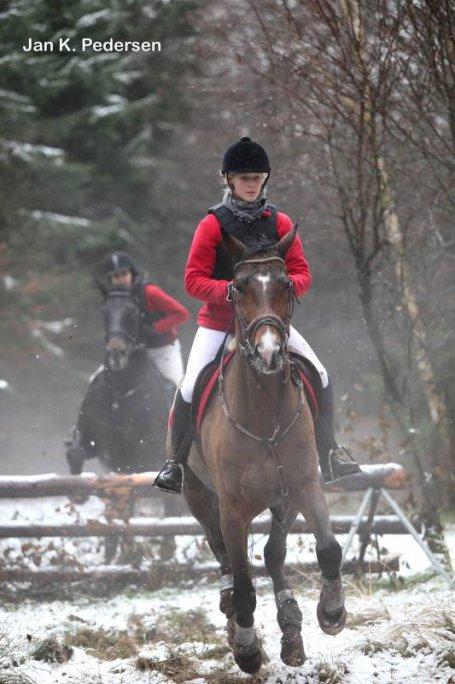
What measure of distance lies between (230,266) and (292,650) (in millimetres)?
2790

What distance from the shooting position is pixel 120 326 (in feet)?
34.9

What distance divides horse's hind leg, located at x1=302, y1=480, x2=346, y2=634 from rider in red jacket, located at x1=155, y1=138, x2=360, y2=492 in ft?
2.05

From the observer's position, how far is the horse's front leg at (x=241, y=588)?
5.71 meters

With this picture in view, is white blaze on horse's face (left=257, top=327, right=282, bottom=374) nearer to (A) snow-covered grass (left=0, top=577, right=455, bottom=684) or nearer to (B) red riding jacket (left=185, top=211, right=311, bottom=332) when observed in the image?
(B) red riding jacket (left=185, top=211, right=311, bottom=332)

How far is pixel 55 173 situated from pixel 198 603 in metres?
15.7

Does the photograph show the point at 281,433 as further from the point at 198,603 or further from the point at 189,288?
the point at 198,603

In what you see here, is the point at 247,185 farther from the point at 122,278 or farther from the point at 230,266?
the point at 122,278

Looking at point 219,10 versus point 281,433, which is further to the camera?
point 219,10

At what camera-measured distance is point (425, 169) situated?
10172 mm

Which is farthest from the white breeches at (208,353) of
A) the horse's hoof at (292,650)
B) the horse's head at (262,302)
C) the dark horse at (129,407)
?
the dark horse at (129,407)

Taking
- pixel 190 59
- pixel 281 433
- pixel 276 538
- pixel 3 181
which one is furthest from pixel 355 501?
pixel 190 59

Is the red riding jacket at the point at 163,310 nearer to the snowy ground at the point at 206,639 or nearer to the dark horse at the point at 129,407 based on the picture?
the dark horse at the point at 129,407

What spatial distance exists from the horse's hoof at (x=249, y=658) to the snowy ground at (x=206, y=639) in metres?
0.13

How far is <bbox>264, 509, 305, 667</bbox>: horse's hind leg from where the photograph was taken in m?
5.82
